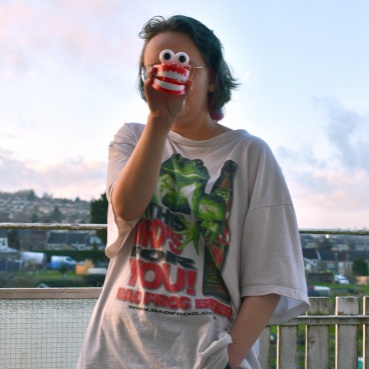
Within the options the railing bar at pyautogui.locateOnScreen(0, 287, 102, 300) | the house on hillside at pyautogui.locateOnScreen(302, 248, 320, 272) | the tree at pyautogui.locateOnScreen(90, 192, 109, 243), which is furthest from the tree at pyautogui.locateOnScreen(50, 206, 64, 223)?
the house on hillside at pyautogui.locateOnScreen(302, 248, 320, 272)

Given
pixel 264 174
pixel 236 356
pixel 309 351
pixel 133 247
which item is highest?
pixel 264 174

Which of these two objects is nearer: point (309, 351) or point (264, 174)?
point (264, 174)

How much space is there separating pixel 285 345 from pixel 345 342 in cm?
42

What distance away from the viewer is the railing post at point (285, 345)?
330 cm

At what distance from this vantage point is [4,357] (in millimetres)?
2621

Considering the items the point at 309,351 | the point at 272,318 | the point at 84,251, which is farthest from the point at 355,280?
the point at 272,318

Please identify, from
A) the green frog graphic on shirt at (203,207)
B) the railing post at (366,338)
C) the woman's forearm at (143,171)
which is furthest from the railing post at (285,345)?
the woman's forearm at (143,171)

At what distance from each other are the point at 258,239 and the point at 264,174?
0.13m

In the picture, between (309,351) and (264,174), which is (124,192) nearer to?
(264,174)

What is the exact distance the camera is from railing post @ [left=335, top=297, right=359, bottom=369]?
346 centimetres

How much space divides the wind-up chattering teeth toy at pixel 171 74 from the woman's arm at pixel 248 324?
42cm

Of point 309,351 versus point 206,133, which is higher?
point 206,133

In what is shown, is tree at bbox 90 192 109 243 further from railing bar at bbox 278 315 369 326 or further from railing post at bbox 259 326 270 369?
railing bar at bbox 278 315 369 326

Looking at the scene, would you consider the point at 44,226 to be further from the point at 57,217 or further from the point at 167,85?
the point at 167,85
